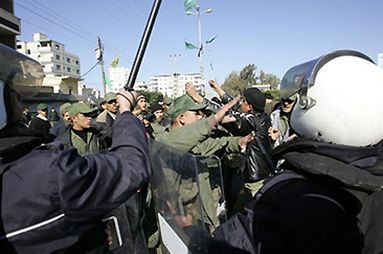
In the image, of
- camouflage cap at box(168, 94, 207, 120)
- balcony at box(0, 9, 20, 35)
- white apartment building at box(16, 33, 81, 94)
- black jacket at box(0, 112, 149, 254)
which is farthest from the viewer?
white apartment building at box(16, 33, 81, 94)

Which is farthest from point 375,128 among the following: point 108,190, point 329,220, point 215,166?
point 108,190

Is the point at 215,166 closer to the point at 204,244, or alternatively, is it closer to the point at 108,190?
the point at 204,244

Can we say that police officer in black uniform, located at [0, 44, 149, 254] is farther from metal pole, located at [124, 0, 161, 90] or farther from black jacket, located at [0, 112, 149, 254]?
metal pole, located at [124, 0, 161, 90]

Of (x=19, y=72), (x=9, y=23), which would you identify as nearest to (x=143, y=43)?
(x=19, y=72)

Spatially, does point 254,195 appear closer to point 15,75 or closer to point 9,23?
point 15,75

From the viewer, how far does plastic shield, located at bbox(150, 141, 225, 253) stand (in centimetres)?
162

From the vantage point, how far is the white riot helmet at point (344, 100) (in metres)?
1.42

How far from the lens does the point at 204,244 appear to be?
1575 millimetres

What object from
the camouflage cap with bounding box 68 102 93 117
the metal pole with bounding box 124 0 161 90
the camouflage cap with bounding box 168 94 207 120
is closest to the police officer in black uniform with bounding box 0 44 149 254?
the metal pole with bounding box 124 0 161 90

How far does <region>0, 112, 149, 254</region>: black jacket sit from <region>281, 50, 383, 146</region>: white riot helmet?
0.82 m

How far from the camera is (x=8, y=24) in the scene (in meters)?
34.0

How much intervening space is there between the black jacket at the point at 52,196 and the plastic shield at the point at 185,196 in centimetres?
31

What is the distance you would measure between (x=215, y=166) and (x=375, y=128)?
702 mm

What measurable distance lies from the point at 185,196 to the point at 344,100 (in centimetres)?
81
